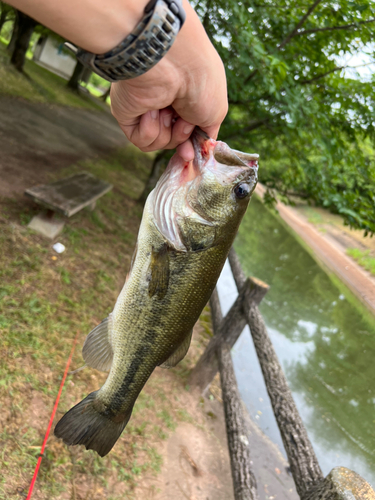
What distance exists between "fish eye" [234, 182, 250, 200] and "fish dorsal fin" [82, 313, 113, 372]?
2.72 ft

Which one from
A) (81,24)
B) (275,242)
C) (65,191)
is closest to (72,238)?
(65,191)

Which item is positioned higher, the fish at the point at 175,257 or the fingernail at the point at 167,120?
the fingernail at the point at 167,120

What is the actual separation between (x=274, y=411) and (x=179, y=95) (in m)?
2.91

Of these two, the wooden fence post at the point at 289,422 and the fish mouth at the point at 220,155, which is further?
the wooden fence post at the point at 289,422

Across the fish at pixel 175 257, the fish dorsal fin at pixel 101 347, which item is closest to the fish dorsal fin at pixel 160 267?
the fish at pixel 175 257

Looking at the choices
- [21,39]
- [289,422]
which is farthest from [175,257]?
[21,39]

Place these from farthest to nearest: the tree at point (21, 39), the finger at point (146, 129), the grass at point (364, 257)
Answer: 1. the grass at point (364, 257)
2. the tree at point (21, 39)
3. the finger at point (146, 129)

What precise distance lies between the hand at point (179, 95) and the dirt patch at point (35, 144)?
183 inches

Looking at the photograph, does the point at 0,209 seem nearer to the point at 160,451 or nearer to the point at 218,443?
the point at 160,451

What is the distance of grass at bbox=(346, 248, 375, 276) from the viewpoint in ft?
57.0

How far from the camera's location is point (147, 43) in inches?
38.7

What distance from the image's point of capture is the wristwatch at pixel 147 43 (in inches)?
37.9

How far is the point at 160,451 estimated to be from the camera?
3.85 meters

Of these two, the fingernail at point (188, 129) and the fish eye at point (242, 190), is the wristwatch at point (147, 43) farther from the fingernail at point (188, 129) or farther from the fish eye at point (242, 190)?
the fish eye at point (242, 190)
